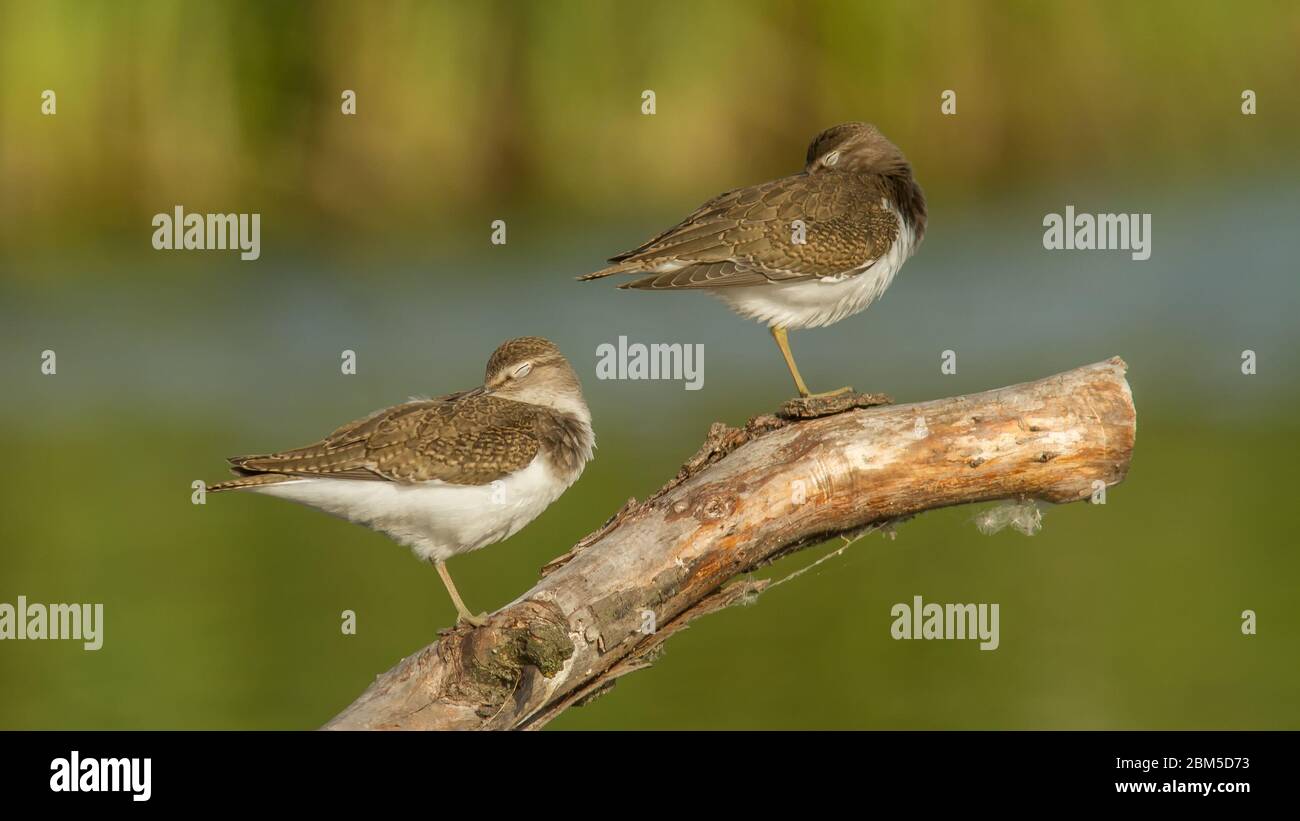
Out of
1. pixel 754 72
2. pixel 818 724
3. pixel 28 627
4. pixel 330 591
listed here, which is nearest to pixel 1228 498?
pixel 818 724

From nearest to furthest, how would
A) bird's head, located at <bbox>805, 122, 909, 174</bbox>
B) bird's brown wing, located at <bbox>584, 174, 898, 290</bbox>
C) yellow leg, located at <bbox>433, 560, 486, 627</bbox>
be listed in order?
yellow leg, located at <bbox>433, 560, 486, 627</bbox>, bird's brown wing, located at <bbox>584, 174, 898, 290</bbox>, bird's head, located at <bbox>805, 122, 909, 174</bbox>

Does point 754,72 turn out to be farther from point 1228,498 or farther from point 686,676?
point 686,676

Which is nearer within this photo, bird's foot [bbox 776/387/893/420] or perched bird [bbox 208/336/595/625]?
perched bird [bbox 208/336/595/625]

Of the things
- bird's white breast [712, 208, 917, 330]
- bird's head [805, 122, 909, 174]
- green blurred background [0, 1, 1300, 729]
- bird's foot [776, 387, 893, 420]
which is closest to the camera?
bird's foot [776, 387, 893, 420]

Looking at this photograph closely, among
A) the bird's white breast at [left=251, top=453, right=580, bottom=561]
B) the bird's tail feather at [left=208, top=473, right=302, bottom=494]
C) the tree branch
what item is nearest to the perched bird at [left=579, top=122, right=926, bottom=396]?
the tree branch

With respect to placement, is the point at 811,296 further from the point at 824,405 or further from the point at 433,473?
the point at 433,473

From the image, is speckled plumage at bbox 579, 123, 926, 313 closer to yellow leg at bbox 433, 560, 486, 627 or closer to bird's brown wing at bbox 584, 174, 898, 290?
bird's brown wing at bbox 584, 174, 898, 290

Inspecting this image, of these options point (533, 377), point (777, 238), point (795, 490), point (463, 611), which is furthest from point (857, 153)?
point (463, 611)
